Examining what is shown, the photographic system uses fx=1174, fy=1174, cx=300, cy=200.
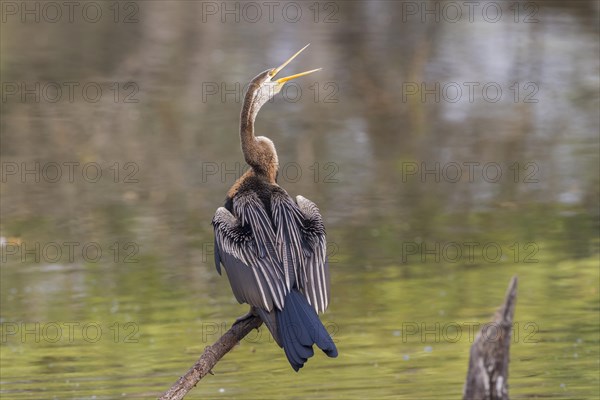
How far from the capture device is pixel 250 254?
6.53m

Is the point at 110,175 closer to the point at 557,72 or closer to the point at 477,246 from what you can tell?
the point at 477,246

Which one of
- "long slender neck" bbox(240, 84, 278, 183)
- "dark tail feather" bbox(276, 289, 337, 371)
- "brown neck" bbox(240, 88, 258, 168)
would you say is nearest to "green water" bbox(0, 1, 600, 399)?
"long slender neck" bbox(240, 84, 278, 183)

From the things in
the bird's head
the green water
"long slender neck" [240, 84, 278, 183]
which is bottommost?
the green water

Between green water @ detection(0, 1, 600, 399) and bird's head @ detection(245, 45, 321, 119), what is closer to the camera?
bird's head @ detection(245, 45, 321, 119)

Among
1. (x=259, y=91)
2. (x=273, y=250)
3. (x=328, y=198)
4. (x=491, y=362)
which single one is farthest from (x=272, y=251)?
(x=328, y=198)

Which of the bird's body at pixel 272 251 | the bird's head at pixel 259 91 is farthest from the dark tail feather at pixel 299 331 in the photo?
the bird's head at pixel 259 91

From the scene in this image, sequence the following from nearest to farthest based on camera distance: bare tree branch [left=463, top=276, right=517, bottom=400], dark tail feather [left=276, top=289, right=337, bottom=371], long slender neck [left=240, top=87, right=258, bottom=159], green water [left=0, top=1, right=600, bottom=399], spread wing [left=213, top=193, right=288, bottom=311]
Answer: bare tree branch [left=463, top=276, right=517, bottom=400], dark tail feather [left=276, top=289, right=337, bottom=371], spread wing [left=213, top=193, right=288, bottom=311], long slender neck [left=240, top=87, right=258, bottom=159], green water [left=0, top=1, right=600, bottom=399]

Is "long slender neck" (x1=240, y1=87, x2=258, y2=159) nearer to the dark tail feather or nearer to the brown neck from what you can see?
the brown neck

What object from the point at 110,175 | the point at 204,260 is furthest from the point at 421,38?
the point at 204,260

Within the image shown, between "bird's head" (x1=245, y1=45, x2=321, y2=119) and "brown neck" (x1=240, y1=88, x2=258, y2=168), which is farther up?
"bird's head" (x1=245, y1=45, x2=321, y2=119)

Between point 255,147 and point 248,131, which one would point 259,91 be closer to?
point 248,131

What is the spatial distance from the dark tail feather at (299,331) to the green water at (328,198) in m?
2.06

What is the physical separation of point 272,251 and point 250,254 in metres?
0.13

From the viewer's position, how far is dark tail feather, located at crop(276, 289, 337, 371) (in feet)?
18.7
